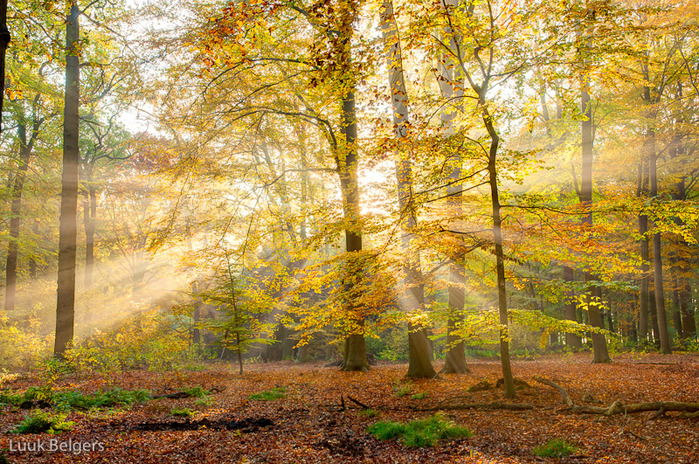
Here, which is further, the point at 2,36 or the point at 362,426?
the point at 362,426

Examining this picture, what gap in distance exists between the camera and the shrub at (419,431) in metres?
5.80

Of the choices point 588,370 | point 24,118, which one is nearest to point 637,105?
point 588,370

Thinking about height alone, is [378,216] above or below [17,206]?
below

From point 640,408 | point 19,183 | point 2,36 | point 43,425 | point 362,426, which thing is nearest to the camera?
point 2,36

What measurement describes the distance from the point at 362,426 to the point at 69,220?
10717 mm

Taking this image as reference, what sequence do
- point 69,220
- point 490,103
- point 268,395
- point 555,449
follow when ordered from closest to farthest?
1. point 555,449
2. point 490,103
3. point 268,395
4. point 69,220

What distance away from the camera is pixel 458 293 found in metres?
11.3

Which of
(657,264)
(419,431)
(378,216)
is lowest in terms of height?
(419,431)

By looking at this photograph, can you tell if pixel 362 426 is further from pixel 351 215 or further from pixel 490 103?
pixel 490 103

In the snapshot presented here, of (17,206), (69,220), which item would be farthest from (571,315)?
(17,206)

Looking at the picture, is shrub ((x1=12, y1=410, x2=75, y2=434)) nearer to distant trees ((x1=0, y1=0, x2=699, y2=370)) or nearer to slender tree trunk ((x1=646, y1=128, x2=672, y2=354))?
distant trees ((x1=0, y1=0, x2=699, y2=370))

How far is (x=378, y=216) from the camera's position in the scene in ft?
25.9

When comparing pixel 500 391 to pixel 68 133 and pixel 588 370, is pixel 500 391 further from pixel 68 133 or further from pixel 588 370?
pixel 68 133

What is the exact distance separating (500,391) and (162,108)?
12.3 metres
